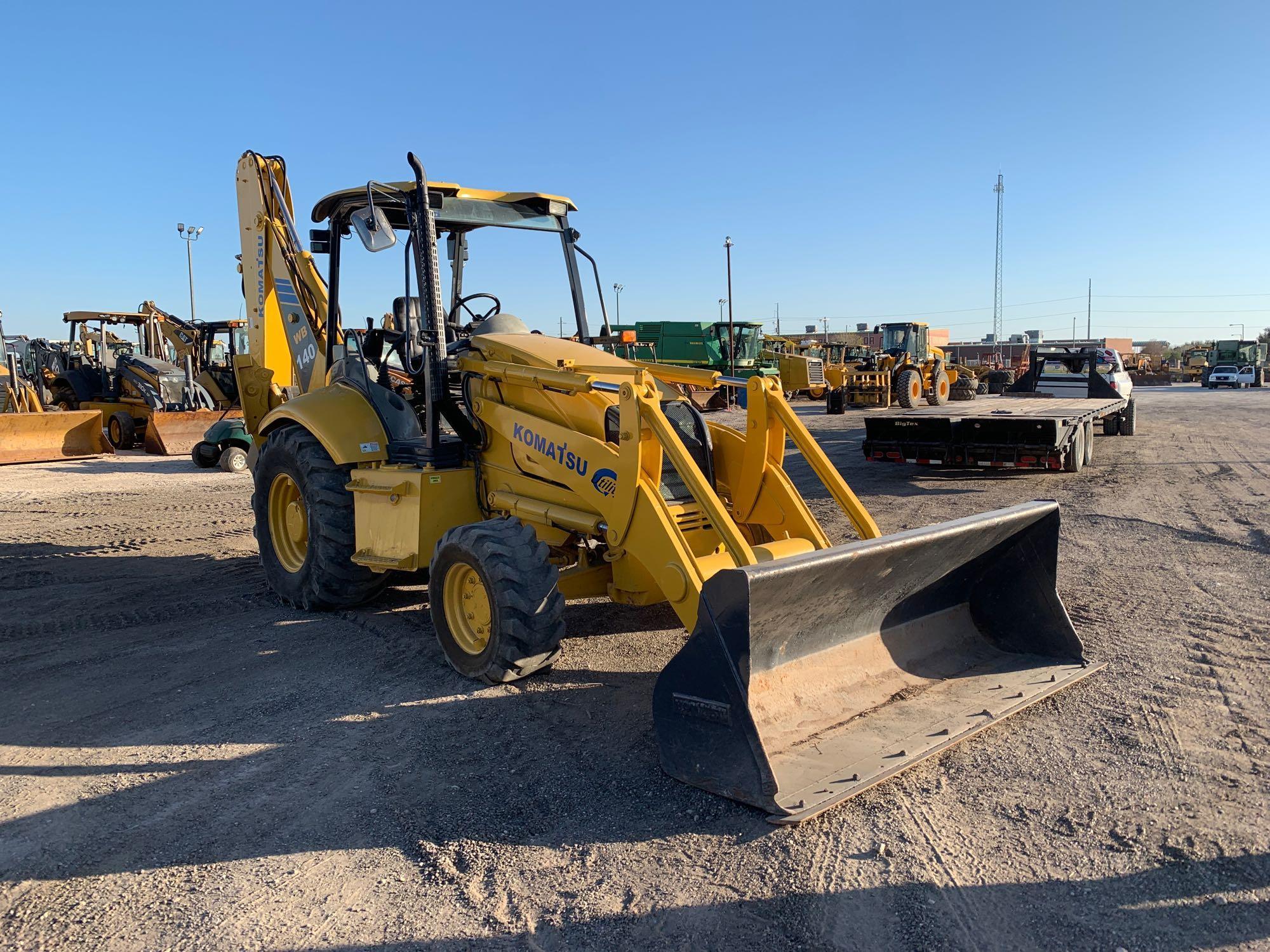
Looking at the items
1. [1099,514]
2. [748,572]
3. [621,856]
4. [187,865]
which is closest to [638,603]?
[748,572]

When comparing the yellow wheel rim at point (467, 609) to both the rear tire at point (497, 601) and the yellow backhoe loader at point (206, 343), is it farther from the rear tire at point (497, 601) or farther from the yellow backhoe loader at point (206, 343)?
the yellow backhoe loader at point (206, 343)

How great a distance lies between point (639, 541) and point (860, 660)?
1.24 meters

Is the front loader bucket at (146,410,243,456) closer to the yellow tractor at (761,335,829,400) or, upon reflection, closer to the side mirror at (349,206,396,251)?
the side mirror at (349,206,396,251)

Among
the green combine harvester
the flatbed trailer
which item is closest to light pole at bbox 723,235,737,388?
the green combine harvester

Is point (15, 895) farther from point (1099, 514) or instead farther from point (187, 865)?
point (1099, 514)

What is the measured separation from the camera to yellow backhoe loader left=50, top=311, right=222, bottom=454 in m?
17.2

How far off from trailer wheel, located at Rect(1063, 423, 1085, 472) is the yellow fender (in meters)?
10.4

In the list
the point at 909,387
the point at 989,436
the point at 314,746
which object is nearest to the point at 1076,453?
the point at 989,436

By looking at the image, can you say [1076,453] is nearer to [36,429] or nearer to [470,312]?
[470,312]

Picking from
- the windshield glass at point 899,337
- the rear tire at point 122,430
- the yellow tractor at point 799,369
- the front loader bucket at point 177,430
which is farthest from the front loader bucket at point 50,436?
the windshield glass at point 899,337

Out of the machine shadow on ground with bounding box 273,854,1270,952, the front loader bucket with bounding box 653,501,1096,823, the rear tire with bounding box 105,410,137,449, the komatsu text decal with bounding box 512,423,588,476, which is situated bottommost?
the machine shadow on ground with bounding box 273,854,1270,952

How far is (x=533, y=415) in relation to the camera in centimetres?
519

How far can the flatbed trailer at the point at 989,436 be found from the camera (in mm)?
12047

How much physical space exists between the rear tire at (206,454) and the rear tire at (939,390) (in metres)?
19.7
